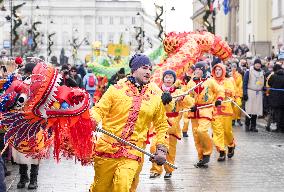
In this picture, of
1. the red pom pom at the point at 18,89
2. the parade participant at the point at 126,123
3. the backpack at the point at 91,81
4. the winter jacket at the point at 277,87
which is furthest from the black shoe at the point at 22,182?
the backpack at the point at 91,81

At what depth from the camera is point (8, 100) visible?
21.7ft

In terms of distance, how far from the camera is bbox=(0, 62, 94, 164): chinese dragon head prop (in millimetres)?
6539

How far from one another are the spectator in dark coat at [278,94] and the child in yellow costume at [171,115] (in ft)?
27.2

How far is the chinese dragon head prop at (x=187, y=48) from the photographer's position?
44.8 ft

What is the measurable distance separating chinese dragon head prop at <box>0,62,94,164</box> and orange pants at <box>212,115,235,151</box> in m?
7.17

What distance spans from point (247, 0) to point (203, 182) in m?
41.1

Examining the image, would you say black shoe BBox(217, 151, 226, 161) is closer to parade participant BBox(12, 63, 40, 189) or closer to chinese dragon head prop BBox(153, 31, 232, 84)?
chinese dragon head prop BBox(153, 31, 232, 84)

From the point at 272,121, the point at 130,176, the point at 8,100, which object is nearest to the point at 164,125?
the point at 130,176

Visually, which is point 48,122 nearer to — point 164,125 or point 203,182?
point 164,125

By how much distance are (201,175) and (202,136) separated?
101cm

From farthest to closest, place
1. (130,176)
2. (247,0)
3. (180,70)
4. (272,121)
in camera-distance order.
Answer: (247,0) < (272,121) < (180,70) < (130,176)

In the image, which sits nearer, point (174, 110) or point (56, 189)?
point (56, 189)

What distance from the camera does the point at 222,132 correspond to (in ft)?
45.5

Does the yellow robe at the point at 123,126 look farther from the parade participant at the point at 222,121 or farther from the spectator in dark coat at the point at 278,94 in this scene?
the spectator in dark coat at the point at 278,94
